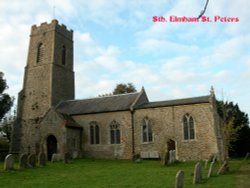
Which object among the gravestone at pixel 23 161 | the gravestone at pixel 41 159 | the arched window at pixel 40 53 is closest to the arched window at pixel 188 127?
the gravestone at pixel 41 159

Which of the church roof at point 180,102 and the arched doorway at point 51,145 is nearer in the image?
the church roof at point 180,102

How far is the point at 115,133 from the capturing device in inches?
1142

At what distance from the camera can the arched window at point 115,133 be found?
28.8m

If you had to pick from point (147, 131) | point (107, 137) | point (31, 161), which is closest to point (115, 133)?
point (107, 137)

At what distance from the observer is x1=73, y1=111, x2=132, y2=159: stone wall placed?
28.2 meters

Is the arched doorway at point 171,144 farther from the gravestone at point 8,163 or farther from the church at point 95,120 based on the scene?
the gravestone at point 8,163

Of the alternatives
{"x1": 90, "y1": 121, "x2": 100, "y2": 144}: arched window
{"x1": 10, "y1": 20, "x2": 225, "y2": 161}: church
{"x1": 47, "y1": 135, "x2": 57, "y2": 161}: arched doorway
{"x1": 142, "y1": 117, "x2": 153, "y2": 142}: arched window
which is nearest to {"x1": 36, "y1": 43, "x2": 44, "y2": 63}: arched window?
{"x1": 10, "y1": 20, "x2": 225, "y2": 161}: church

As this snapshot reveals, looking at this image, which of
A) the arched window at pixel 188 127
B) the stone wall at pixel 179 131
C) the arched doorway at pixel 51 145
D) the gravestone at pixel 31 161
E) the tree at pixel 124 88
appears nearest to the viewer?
the gravestone at pixel 31 161

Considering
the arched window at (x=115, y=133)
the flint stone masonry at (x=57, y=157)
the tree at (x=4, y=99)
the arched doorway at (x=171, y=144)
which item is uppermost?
the tree at (x=4, y=99)

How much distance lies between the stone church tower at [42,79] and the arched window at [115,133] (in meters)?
8.41

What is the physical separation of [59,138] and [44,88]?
886 centimetres

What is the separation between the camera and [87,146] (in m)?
29.8

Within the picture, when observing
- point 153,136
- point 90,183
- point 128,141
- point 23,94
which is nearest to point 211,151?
point 153,136

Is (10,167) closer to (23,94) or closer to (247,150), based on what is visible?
(23,94)
